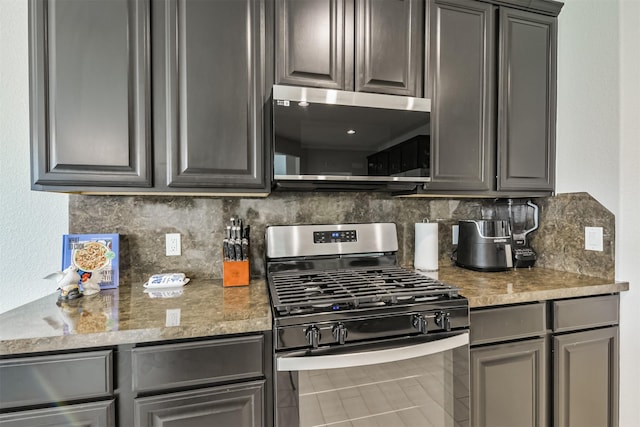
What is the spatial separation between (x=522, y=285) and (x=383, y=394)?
35.6 inches

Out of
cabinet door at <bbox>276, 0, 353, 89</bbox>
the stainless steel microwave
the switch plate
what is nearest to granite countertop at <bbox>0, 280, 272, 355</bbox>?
the stainless steel microwave

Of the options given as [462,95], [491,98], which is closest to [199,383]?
[462,95]

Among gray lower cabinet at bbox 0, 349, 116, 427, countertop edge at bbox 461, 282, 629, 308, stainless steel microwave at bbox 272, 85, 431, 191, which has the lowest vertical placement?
gray lower cabinet at bbox 0, 349, 116, 427

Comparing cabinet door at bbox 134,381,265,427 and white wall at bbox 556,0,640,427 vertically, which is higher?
white wall at bbox 556,0,640,427

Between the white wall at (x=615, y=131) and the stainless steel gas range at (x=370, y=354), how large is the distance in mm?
977

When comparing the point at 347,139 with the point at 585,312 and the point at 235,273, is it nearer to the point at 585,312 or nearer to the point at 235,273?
the point at 235,273

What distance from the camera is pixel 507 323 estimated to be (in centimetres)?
134

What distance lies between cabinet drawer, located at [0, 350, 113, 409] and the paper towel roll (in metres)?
1.55

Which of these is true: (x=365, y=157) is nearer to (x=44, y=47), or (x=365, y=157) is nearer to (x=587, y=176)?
(x=587, y=176)

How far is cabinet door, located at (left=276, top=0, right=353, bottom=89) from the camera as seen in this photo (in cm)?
143

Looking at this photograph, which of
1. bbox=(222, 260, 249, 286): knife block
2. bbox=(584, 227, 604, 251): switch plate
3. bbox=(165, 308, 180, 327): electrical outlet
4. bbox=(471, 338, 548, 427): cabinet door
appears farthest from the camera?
bbox=(584, 227, 604, 251): switch plate

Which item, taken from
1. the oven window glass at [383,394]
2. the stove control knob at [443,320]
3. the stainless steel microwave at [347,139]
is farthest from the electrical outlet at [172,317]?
the stove control knob at [443,320]

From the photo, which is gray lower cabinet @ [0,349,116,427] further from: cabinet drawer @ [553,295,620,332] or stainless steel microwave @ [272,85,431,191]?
cabinet drawer @ [553,295,620,332]

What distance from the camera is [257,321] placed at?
106 cm
